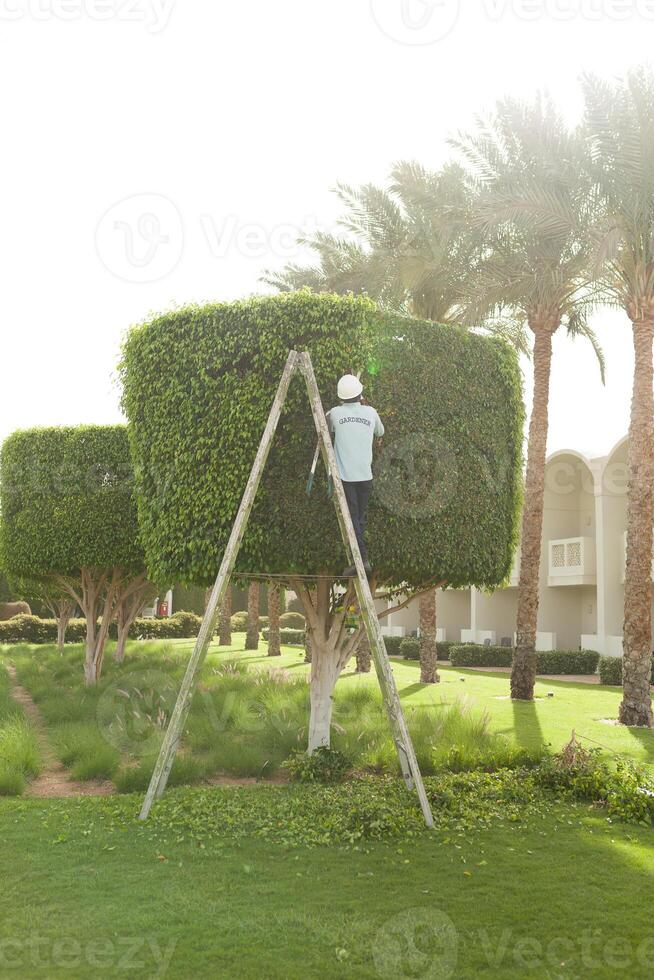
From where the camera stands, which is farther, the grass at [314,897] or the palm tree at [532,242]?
the palm tree at [532,242]

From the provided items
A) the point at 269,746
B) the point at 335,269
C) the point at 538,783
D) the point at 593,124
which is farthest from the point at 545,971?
the point at 335,269

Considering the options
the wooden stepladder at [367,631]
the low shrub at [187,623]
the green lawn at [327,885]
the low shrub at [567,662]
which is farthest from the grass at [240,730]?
the low shrub at [187,623]

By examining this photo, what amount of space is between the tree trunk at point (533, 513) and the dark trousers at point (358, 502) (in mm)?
10428

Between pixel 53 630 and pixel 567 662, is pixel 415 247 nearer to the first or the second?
pixel 567 662

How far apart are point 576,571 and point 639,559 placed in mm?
14487

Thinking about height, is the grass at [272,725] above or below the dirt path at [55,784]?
above

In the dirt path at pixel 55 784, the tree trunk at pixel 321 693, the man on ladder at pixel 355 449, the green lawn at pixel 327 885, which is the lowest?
the dirt path at pixel 55 784

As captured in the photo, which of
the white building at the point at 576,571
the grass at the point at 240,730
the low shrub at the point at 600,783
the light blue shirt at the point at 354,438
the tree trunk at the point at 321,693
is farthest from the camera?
the white building at the point at 576,571

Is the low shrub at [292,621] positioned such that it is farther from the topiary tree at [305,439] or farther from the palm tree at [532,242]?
the topiary tree at [305,439]

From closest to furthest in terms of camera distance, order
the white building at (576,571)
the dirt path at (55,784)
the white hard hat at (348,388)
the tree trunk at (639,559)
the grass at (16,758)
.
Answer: the white hard hat at (348,388), the grass at (16,758), the dirt path at (55,784), the tree trunk at (639,559), the white building at (576,571)

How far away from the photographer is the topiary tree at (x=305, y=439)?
940 cm

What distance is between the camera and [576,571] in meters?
29.5

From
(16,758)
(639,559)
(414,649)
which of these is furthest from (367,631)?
(414,649)

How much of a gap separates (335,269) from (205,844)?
56.8ft
